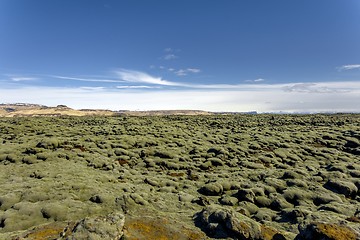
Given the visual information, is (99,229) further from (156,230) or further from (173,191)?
(173,191)

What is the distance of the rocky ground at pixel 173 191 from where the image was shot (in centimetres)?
1373

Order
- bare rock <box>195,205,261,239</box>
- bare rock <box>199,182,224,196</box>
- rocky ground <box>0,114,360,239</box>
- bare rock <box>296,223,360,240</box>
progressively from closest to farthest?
bare rock <box>296,223,360,240</box> < rocky ground <box>0,114,360,239</box> < bare rock <box>195,205,261,239</box> < bare rock <box>199,182,224,196</box>

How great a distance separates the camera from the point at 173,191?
25.7 m

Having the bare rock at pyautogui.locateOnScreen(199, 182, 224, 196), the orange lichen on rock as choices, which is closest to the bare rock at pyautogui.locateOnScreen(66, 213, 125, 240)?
the orange lichen on rock

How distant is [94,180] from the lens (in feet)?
85.7

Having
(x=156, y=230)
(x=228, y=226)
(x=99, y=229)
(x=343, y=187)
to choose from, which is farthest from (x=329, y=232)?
(x=343, y=187)

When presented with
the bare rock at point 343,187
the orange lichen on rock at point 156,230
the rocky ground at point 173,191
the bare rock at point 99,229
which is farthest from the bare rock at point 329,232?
the bare rock at point 343,187

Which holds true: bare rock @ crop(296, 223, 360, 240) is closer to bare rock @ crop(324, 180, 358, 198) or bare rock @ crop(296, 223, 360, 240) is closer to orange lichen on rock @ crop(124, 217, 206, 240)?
orange lichen on rock @ crop(124, 217, 206, 240)

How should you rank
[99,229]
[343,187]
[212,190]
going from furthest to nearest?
1. [343,187]
2. [212,190]
3. [99,229]

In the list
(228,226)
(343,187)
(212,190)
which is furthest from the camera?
(343,187)

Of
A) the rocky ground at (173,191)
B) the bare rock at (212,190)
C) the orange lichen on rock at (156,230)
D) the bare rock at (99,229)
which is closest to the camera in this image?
the bare rock at (99,229)

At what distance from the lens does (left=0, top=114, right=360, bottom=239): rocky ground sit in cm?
1373

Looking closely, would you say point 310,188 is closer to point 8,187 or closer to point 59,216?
point 59,216

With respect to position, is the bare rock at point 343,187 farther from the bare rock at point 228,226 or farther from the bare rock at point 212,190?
the bare rock at point 228,226
